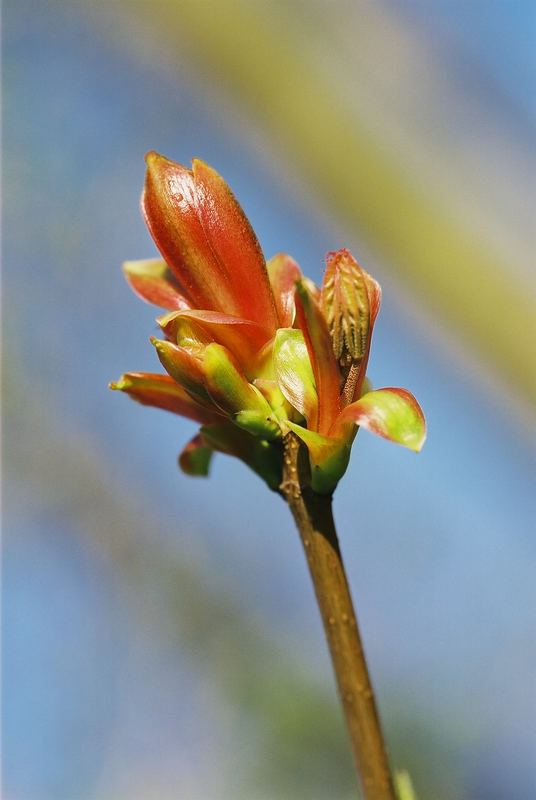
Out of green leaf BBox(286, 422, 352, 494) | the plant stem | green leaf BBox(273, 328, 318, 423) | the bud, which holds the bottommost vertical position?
the plant stem

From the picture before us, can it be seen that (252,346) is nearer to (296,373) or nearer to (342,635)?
(296,373)

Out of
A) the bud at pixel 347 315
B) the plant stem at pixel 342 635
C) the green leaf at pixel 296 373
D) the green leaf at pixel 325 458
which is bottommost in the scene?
the plant stem at pixel 342 635

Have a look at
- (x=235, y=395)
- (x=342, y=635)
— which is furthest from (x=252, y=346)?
(x=342, y=635)

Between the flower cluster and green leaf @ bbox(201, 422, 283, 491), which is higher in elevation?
the flower cluster

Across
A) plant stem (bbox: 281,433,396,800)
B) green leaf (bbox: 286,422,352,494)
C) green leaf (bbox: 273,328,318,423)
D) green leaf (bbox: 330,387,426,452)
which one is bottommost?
plant stem (bbox: 281,433,396,800)

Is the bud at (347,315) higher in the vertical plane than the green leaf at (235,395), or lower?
higher
